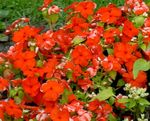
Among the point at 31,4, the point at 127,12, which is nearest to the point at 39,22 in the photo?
the point at 31,4

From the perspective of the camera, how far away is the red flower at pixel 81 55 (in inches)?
140

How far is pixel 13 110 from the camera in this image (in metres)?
3.36

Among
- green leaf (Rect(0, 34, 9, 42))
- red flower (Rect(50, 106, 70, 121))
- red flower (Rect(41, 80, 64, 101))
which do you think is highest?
red flower (Rect(41, 80, 64, 101))

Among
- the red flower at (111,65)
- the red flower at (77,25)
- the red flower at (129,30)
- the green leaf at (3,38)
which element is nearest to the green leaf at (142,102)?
the red flower at (111,65)

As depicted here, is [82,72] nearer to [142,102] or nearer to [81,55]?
[81,55]

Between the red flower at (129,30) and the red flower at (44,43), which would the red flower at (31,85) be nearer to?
the red flower at (44,43)

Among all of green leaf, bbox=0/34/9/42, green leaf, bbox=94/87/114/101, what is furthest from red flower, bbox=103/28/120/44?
green leaf, bbox=0/34/9/42

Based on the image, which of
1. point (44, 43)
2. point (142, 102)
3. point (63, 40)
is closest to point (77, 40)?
point (63, 40)

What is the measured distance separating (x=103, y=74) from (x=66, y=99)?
0.32m

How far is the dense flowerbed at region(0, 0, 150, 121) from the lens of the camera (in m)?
3.37

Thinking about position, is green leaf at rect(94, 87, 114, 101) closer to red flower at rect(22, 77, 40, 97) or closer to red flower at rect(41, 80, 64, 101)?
red flower at rect(41, 80, 64, 101)

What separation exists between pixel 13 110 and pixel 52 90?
237 mm

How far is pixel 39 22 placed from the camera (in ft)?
17.6

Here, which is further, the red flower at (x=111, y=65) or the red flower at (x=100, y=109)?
the red flower at (x=111, y=65)
